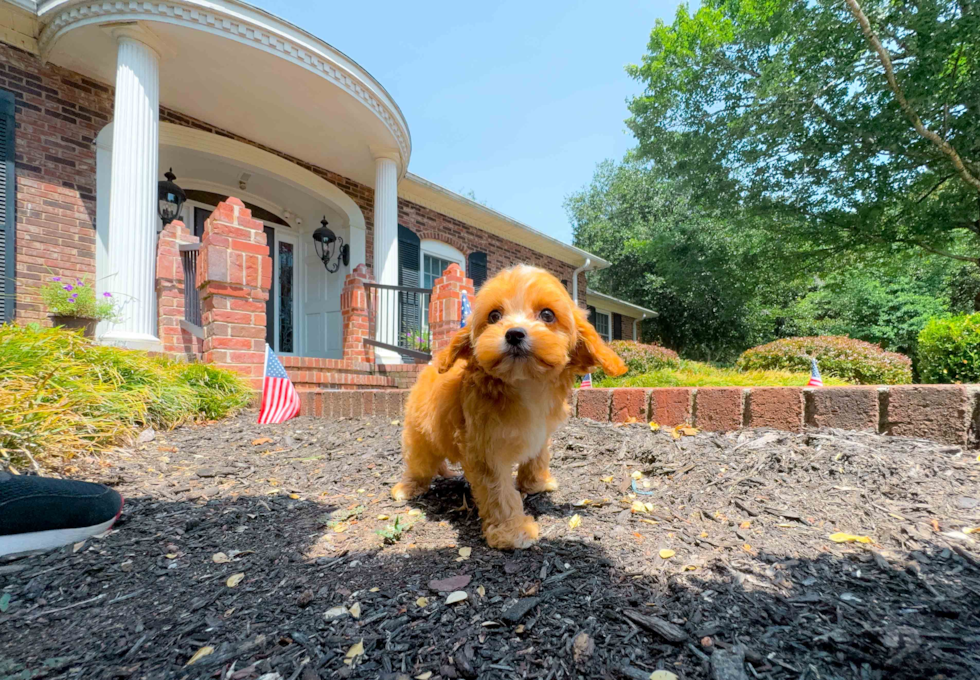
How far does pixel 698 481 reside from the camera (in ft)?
8.21

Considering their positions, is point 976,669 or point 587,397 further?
point 587,397

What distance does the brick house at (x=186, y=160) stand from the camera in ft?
18.6

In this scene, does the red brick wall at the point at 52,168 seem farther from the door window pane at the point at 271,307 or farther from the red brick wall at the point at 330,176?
the door window pane at the point at 271,307

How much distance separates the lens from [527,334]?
1894mm

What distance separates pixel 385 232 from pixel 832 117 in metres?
9.98

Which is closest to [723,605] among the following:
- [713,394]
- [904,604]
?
[904,604]

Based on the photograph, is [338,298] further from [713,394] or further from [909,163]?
[909,163]

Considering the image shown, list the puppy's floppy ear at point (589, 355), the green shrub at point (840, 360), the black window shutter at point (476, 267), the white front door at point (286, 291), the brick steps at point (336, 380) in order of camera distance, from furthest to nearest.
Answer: the black window shutter at point (476, 267) < the white front door at point (286, 291) < the green shrub at point (840, 360) < the brick steps at point (336, 380) < the puppy's floppy ear at point (589, 355)

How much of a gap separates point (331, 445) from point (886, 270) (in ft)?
49.8

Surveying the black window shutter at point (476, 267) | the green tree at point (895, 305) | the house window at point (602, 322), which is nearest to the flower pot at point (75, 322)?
the black window shutter at point (476, 267)

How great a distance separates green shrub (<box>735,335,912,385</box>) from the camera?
7.14 metres

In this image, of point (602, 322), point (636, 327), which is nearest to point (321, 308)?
point (602, 322)

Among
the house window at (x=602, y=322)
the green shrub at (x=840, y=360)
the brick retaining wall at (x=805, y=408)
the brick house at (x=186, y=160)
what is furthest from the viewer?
the house window at (x=602, y=322)

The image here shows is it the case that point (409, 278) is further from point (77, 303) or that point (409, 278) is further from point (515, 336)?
point (515, 336)
